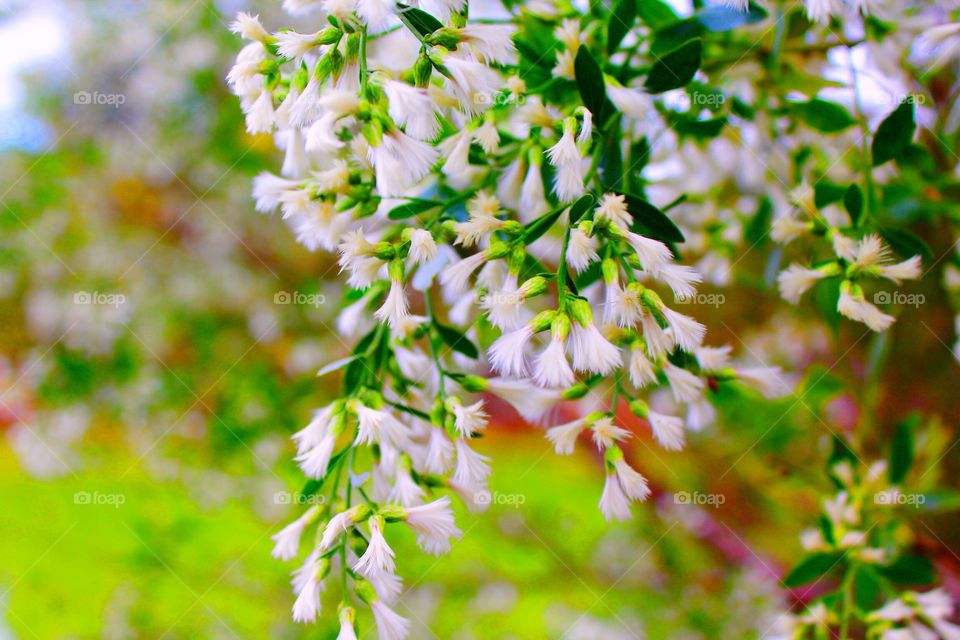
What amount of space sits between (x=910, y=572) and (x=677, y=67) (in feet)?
1.89

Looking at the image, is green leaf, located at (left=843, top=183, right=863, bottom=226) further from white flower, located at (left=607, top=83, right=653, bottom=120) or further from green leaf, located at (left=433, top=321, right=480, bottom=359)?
green leaf, located at (left=433, top=321, right=480, bottom=359)

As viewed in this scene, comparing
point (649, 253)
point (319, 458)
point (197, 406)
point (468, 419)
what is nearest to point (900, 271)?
point (649, 253)

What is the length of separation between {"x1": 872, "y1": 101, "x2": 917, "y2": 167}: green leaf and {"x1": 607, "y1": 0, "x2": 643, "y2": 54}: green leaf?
0.25 m

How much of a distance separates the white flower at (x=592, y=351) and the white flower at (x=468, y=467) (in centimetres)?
12

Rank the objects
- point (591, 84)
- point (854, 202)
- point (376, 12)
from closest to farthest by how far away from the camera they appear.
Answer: point (376, 12) < point (591, 84) < point (854, 202)

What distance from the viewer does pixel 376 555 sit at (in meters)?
0.45

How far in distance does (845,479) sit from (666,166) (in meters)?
0.45

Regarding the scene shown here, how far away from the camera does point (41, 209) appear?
1.56m

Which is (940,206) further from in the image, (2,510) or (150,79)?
(2,510)

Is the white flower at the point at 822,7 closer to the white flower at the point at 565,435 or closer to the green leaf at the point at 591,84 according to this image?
the green leaf at the point at 591,84

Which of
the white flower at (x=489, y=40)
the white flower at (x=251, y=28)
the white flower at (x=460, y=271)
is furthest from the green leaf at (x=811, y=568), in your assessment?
the white flower at (x=251, y=28)

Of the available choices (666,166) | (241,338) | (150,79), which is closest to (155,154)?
(150,79)

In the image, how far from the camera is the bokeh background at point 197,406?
4.31 feet

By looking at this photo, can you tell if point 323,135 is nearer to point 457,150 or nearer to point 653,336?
point 457,150
